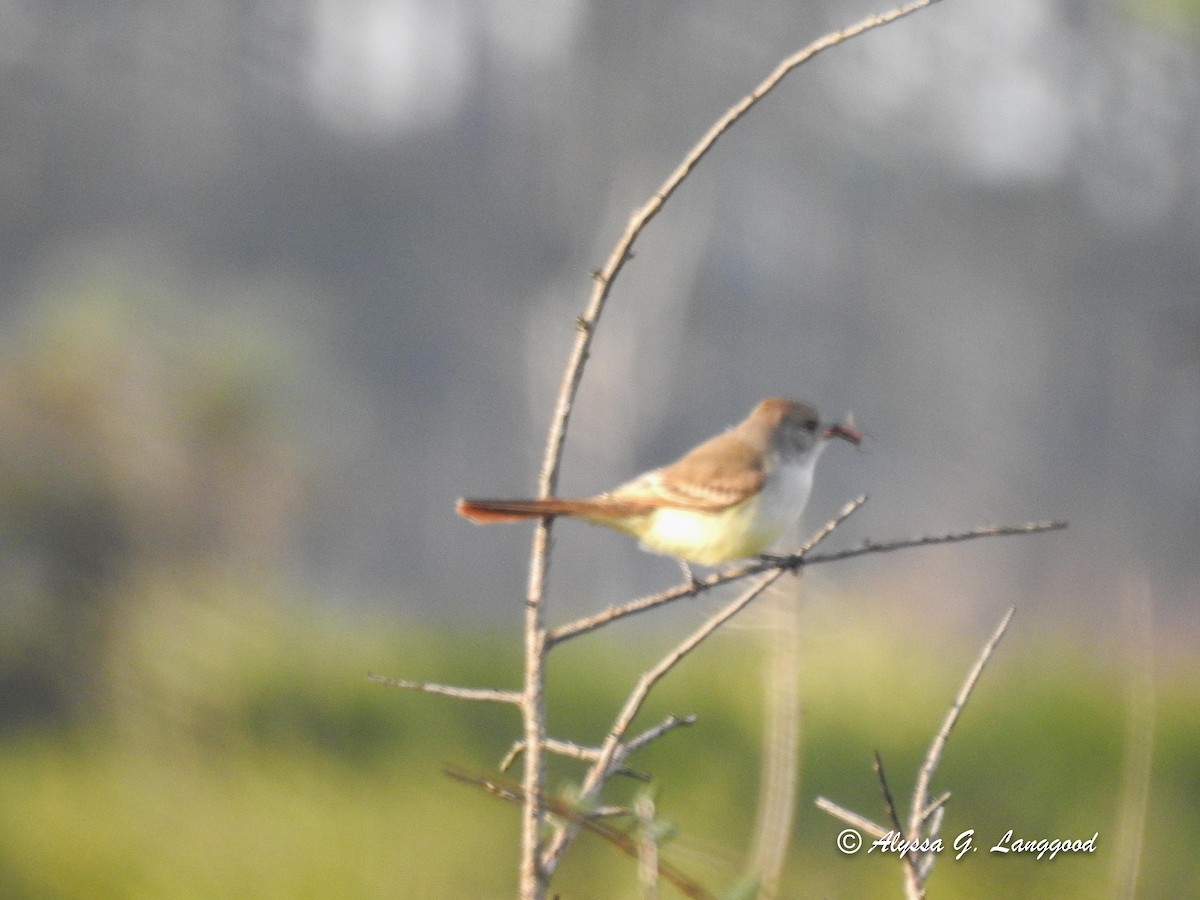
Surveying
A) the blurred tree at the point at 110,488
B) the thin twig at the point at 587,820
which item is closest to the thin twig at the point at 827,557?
the thin twig at the point at 587,820

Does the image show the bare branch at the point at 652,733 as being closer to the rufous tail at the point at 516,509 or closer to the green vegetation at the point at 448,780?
the rufous tail at the point at 516,509

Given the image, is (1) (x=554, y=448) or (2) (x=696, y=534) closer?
(1) (x=554, y=448)

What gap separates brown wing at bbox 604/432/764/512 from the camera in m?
1.44

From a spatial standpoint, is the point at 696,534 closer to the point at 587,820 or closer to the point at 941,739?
the point at 941,739

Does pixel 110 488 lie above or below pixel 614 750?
below

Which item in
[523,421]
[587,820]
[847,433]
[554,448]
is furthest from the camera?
[523,421]

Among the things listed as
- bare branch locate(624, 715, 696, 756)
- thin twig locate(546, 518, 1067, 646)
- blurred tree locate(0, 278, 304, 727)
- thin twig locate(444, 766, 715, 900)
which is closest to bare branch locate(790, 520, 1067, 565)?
thin twig locate(546, 518, 1067, 646)

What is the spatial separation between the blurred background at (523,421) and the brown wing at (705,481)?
125 mm

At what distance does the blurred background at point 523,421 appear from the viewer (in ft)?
10.5

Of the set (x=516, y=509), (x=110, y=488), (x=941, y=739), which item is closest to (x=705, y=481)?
(x=516, y=509)

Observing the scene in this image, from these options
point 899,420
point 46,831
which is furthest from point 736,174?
point 46,831

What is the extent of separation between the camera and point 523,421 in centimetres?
811

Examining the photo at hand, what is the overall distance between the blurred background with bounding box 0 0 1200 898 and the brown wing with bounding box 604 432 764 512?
12 centimetres

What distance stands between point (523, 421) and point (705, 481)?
21.8 feet
